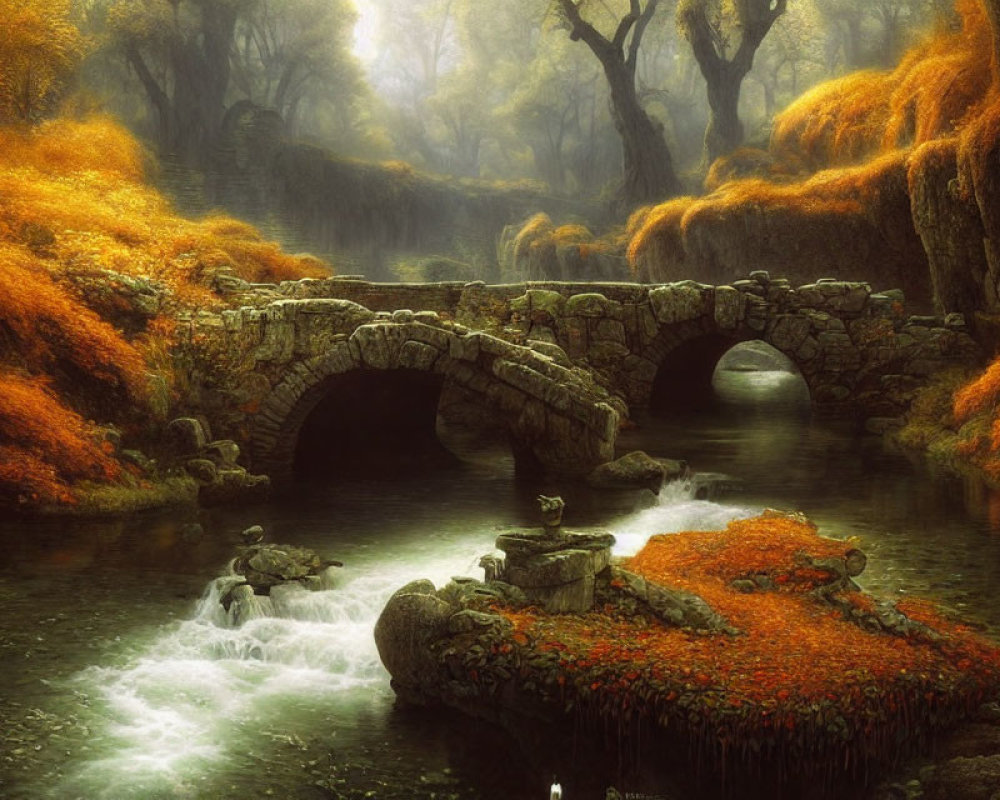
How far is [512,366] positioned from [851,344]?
11989 mm

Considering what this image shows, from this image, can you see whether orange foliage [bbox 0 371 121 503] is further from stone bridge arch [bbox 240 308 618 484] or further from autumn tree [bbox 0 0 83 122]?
autumn tree [bbox 0 0 83 122]

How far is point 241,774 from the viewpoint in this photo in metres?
9.43

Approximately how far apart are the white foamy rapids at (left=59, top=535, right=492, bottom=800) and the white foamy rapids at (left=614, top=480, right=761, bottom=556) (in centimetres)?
319

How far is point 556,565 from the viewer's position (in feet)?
37.5

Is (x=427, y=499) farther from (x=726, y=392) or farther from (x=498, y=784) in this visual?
(x=726, y=392)

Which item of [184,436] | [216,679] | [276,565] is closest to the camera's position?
[216,679]

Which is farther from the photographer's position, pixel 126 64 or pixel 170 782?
pixel 126 64

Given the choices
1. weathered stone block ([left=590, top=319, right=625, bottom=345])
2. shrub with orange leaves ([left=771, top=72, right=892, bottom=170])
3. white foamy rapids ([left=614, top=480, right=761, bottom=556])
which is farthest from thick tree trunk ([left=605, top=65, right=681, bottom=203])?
white foamy rapids ([left=614, top=480, right=761, bottom=556])

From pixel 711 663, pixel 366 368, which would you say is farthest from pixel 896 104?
pixel 711 663

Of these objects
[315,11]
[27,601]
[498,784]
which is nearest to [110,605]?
[27,601]

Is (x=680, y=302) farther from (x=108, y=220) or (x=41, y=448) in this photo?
(x=41, y=448)

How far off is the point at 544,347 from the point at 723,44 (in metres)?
28.0

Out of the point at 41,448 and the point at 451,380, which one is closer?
the point at 41,448

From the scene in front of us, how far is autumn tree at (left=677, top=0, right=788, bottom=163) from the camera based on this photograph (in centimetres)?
4334
